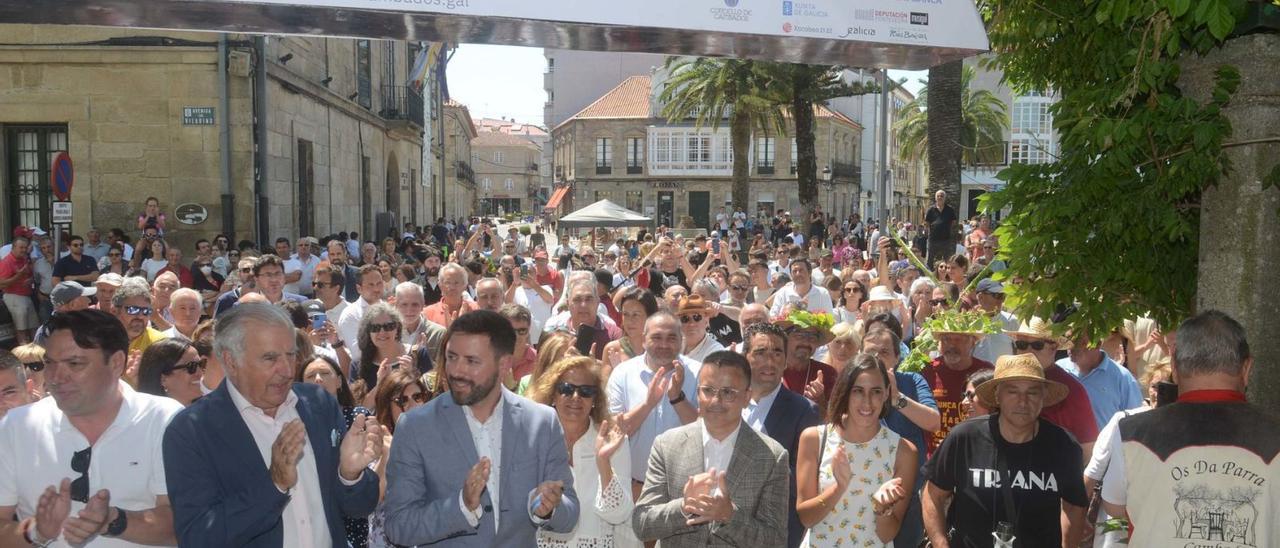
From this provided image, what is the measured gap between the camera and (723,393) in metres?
4.64

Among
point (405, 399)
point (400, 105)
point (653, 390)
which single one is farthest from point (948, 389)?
point (400, 105)

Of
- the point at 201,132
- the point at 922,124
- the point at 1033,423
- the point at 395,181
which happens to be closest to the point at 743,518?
the point at 1033,423

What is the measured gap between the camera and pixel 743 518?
450 centimetres

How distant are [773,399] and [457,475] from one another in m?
2.26

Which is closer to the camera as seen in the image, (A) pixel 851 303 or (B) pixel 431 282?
(A) pixel 851 303

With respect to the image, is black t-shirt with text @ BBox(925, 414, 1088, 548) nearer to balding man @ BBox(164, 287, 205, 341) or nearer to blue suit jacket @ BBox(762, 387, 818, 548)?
blue suit jacket @ BBox(762, 387, 818, 548)

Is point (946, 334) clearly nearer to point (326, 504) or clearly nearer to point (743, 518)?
point (743, 518)

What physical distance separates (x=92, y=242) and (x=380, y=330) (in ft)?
32.4

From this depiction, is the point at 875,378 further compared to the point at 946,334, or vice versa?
the point at 946,334

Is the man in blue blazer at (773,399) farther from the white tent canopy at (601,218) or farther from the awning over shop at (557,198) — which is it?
the awning over shop at (557,198)

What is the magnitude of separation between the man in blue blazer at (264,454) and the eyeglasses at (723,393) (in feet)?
4.94

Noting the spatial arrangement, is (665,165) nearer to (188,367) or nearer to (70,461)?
(188,367)

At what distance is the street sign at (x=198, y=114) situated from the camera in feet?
53.8

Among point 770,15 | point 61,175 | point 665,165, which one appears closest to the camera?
point 770,15
